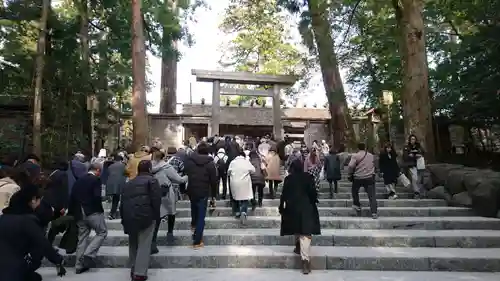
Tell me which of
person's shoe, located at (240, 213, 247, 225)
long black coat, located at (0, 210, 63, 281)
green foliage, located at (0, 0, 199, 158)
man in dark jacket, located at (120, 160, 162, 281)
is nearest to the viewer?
long black coat, located at (0, 210, 63, 281)

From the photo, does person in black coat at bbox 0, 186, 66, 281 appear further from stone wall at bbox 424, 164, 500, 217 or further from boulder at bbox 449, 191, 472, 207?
boulder at bbox 449, 191, 472, 207

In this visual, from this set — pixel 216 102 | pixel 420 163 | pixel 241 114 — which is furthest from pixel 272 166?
pixel 241 114

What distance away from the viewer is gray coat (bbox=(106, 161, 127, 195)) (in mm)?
7441

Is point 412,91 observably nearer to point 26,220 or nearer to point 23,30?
point 26,220

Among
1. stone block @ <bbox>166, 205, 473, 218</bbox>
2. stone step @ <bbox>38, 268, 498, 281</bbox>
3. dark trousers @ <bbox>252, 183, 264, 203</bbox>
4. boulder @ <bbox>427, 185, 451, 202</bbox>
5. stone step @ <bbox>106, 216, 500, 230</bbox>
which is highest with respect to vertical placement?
dark trousers @ <bbox>252, 183, 264, 203</bbox>

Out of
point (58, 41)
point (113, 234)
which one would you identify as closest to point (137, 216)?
point (113, 234)

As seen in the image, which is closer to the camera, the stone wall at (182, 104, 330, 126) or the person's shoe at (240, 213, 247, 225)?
the person's shoe at (240, 213, 247, 225)

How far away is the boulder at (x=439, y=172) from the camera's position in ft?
29.9

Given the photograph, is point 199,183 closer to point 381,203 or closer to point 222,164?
point 222,164

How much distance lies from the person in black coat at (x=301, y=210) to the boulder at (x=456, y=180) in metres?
4.62

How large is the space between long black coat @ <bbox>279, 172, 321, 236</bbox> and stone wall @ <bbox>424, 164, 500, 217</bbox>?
13.7 ft

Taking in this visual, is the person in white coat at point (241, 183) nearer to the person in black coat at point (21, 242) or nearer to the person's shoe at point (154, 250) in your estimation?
the person's shoe at point (154, 250)

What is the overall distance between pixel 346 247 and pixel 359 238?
301 millimetres

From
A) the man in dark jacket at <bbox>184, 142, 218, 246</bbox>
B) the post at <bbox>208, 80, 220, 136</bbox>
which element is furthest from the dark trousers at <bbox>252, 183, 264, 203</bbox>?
the post at <bbox>208, 80, 220, 136</bbox>
